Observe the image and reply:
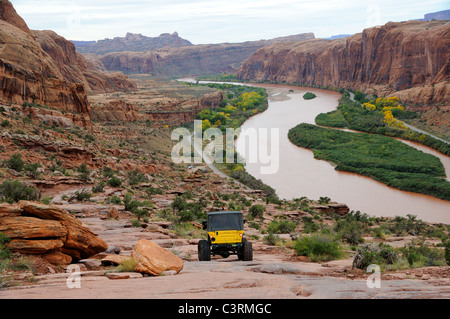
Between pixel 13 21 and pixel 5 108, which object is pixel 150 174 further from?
pixel 13 21

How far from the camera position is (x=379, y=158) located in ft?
164

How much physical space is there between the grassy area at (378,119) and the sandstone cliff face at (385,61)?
218 inches

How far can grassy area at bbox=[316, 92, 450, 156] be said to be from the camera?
5775cm

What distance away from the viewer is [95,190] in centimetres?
2181

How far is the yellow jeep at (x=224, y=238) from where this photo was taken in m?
11.3

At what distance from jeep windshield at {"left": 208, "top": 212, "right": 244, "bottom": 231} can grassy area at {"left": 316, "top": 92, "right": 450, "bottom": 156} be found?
47608 millimetres

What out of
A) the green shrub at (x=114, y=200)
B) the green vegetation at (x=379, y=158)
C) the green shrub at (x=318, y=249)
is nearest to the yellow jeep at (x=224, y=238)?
the green shrub at (x=318, y=249)

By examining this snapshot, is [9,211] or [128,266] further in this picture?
[9,211]

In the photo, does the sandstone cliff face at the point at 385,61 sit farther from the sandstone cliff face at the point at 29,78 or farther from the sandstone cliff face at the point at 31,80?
the sandstone cliff face at the point at 31,80

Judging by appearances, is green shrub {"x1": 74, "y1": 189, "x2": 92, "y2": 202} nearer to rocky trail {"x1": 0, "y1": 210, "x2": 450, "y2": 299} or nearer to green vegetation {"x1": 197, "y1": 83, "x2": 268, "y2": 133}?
rocky trail {"x1": 0, "y1": 210, "x2": 450, "y2": 299}

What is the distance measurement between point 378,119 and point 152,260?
6884 cm

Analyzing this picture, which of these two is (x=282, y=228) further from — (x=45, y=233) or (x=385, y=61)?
(x=385, y=61)

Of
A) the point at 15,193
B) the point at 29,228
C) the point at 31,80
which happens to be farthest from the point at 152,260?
the point at 31,80
